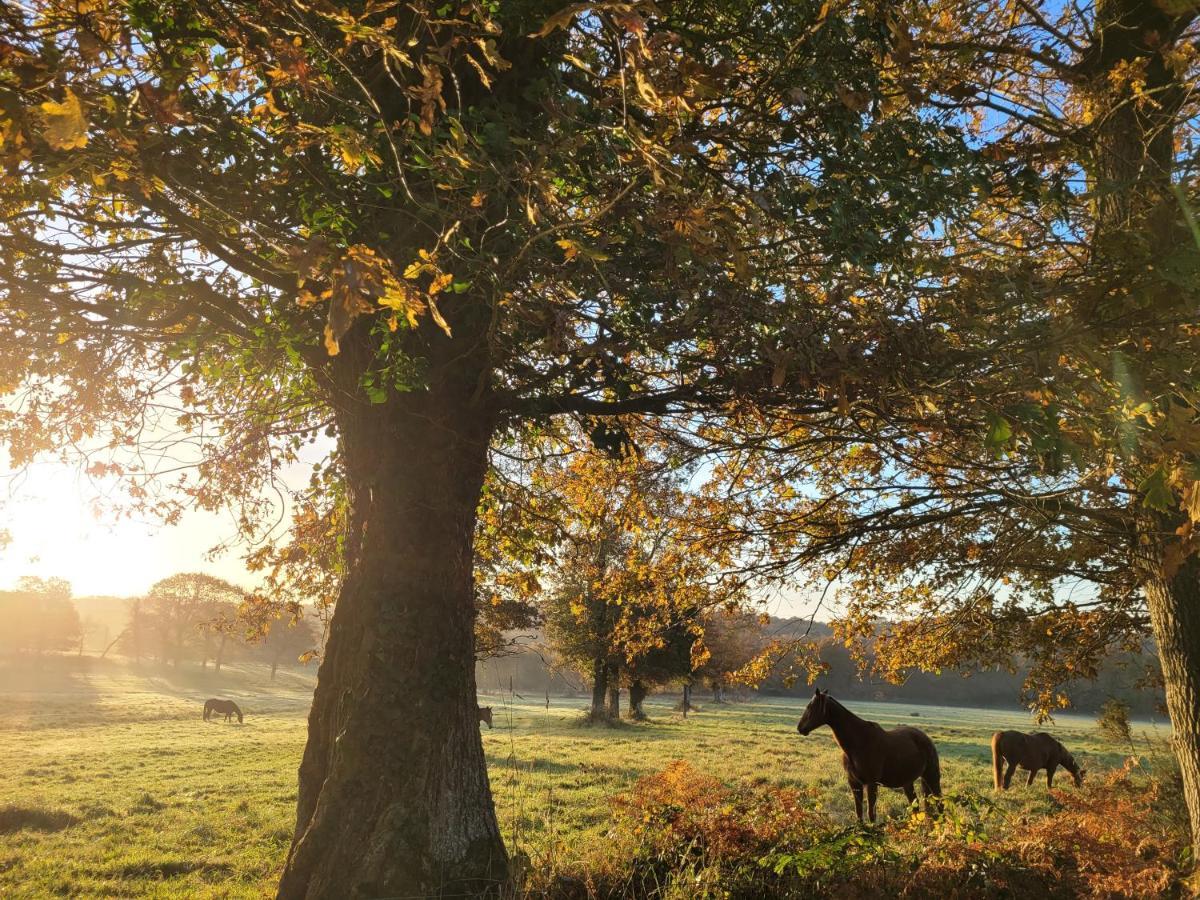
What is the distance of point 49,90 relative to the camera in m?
3.60

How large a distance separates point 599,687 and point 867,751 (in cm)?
3082

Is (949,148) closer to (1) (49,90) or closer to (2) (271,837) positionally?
(1) (49,90)

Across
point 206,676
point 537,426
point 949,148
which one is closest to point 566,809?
point 537,426

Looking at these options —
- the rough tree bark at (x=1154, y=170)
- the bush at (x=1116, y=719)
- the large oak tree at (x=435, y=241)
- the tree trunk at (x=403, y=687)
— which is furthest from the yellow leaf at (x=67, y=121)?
the bush at (x=1116, y=719)

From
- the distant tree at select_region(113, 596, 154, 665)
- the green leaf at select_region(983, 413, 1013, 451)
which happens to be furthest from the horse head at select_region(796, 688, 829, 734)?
the distant tree at select_region(113, 596, 154, 665)

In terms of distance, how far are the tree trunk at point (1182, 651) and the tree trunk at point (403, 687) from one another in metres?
7.83

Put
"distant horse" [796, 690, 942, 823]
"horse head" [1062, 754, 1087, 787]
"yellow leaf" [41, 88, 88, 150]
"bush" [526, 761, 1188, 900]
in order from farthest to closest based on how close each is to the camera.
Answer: "horse head" [1062, 754, 1087, 787] < "distant horse" [796, 690, 942, 823] < "bush" [526, 761, 1188, 900] < "yellow leaf" [41, 88, 88, 150]

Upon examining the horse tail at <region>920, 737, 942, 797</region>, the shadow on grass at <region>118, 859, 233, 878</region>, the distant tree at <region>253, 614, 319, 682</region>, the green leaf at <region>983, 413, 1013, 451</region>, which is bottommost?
the distant tree at <region>253, 614, 319, 682</region>

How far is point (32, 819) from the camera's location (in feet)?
43.9

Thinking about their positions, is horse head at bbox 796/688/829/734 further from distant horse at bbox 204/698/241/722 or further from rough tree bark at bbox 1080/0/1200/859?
distant horse at bbox 204/698/241/722

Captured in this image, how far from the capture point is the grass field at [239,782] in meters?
10.1

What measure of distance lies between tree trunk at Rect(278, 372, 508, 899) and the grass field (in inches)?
27.2

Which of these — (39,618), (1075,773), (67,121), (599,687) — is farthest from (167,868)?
(39,618)

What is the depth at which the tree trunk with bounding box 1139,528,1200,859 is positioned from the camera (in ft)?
26.7
